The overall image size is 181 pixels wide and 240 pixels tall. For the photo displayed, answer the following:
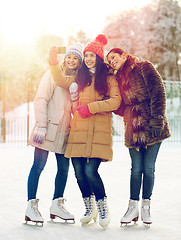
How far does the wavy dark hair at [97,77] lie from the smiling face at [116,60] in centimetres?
8

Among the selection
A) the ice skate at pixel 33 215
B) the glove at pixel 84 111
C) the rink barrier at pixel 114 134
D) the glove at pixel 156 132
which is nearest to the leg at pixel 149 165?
the glove at pixel 156 132

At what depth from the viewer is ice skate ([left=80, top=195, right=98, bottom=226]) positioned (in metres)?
3.86

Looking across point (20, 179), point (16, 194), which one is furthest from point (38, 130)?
point (20, 179)

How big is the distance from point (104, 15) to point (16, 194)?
29186 mm

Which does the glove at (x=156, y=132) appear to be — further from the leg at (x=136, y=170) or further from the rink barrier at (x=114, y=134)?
the rink barrier at (x=114, y=134)

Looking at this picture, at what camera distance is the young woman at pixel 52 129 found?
388 centimetres

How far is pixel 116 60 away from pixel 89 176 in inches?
42.9

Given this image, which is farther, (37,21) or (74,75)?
(37,21)

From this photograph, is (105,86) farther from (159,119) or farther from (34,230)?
(34,230)

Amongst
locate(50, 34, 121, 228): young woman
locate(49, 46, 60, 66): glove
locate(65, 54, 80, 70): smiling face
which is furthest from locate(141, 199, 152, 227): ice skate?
locate(49, 46, 60, 66): glove

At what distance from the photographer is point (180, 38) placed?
99.3 feet

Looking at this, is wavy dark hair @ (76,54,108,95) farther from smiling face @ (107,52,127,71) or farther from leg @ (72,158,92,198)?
leg @ (72,158,92,198)

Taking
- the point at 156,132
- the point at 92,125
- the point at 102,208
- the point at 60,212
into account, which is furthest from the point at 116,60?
the point at 60,212

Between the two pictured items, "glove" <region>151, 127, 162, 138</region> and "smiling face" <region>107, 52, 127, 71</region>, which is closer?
"glove" <region>151, 127, 162, 138</region>
